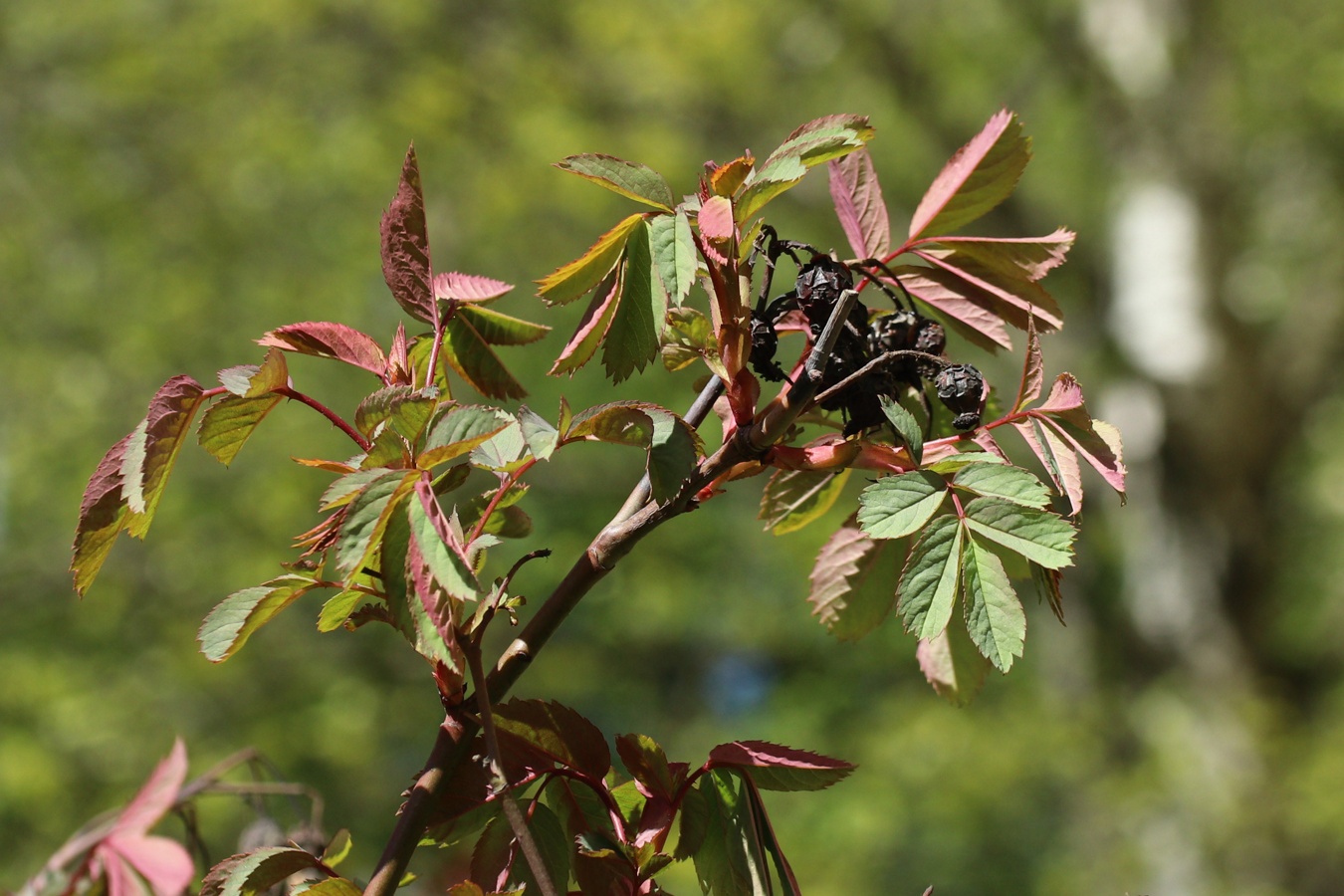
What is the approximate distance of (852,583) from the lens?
691mm

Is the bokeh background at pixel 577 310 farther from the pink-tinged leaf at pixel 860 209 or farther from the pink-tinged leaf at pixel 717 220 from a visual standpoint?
the pink-tinged leaf at pixel 717 220

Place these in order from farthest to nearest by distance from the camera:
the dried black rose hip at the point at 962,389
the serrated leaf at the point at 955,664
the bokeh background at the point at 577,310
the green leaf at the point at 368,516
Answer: the bokeh background at the point at 577,310 < the serrated leaf at the point at 955,664 < the dried black rose hip at the point at 962,389 < the green leaf at the point at 368,516

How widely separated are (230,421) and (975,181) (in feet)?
1.31

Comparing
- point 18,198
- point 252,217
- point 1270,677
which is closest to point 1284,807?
point 1270,677

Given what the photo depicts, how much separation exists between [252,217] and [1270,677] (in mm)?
6908

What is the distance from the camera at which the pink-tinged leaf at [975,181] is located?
2.09 ft

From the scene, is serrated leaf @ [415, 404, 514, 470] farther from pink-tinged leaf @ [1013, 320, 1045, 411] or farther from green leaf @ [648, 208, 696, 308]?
pink-tinged leaf @ [1013, 320, 1045, 411]


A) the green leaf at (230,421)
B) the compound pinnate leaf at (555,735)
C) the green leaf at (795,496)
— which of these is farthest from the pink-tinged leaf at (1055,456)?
the green leaf at (230,421)

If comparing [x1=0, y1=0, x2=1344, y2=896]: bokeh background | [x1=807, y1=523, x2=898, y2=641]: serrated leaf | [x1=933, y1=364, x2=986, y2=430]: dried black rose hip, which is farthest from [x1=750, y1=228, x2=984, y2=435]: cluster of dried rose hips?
[x1=0, y1=0, x2=1344, y2=896]: bokeh background

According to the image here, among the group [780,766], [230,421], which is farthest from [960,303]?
[230,421]

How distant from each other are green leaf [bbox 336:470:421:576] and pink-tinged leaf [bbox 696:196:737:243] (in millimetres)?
156

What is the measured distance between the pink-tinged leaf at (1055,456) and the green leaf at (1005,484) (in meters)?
0.02

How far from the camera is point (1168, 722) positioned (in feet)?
21.2

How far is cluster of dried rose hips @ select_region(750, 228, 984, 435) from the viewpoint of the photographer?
0.53m
